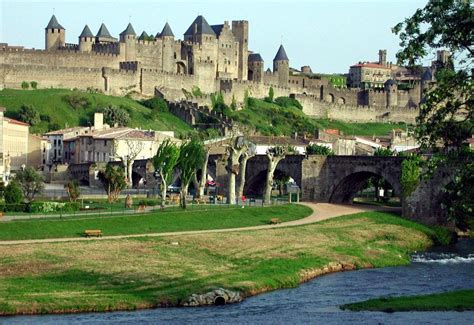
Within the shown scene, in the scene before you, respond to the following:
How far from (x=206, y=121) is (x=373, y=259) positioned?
77284mm

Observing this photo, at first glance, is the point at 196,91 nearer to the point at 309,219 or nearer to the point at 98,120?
the point at 98,120

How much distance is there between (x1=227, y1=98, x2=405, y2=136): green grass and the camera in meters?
138

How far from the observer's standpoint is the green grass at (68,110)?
12356cm

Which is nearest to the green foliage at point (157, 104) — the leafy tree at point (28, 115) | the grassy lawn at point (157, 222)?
the leafy tree at point (28, 115)

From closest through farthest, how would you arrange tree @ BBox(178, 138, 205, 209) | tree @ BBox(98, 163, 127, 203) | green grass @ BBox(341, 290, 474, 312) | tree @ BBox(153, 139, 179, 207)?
green grass @ BBox(341, 290, 474, 312)
tree @ BBox(153, 139, 179, 207)
tree @ BBox(178, 138, 205, 209)
tree @ BBox(98, 163, 127, 203)

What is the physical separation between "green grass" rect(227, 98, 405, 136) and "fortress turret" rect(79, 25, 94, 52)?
2280 centimetres

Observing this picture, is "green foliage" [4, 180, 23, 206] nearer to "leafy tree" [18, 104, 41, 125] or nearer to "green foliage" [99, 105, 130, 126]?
"leafy tree" [18, 104, 41, 125]

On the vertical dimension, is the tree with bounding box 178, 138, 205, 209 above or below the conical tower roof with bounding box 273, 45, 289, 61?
below

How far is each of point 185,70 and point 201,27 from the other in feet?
25.1

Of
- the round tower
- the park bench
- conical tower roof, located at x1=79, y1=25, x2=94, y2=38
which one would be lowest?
the park bench

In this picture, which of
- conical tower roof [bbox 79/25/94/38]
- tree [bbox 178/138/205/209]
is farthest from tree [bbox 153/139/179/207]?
conical tower roof [bbox 79/25/94/38]

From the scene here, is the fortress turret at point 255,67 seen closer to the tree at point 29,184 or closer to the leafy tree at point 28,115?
the leafy tree at point 28,115

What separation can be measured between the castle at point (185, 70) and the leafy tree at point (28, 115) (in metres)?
12.9

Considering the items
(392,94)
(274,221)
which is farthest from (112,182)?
(392,94)
